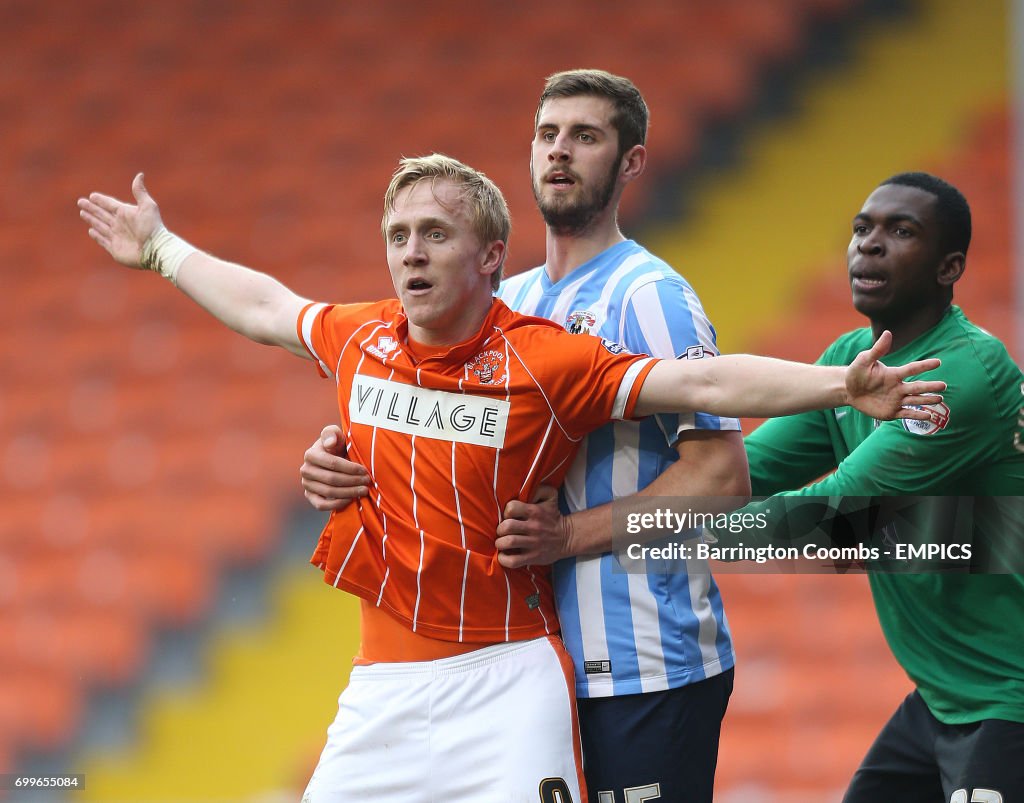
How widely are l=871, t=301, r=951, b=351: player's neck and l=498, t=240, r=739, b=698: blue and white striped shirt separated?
0.43 meters

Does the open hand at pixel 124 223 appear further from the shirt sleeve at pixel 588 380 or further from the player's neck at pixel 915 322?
the player's neck at pixel 915 322

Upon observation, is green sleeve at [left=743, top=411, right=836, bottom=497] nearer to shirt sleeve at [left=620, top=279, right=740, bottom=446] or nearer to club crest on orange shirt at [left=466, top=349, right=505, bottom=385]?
shirt sleeve at [left=620, top=279, right=740, bottom=446]

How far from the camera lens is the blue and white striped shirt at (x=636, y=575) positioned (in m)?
2.86

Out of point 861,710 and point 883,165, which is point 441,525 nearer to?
point 861,710

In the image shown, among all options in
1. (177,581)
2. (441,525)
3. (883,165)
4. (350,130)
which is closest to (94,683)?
(177,581)

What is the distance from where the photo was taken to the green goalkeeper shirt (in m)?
2.88

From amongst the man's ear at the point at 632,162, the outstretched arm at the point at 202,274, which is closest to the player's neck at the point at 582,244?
the man's ear at the point at 632,162

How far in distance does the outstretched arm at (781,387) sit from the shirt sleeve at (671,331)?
0.14 m

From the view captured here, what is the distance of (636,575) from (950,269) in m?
1.00

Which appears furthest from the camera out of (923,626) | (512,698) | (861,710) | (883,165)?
(883,165)

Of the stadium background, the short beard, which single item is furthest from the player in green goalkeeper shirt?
the stadium background

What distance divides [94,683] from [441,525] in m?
4.21

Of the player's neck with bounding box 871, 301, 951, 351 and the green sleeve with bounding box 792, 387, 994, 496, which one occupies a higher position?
the player's neck with bounding box 871, 301, 951, 351

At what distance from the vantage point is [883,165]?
723cm
